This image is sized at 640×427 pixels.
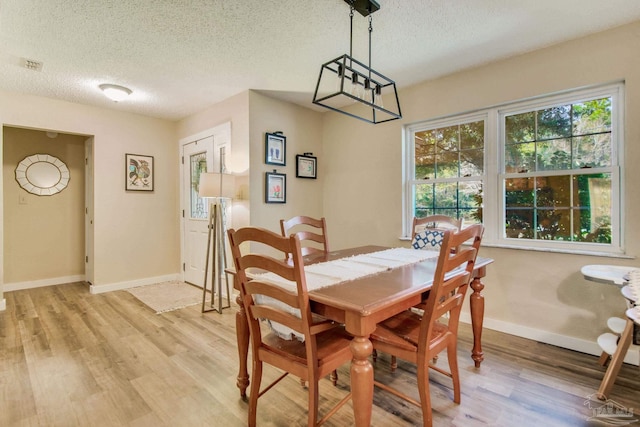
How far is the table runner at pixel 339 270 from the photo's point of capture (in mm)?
1478

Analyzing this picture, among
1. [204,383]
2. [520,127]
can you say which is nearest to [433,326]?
[204,383]

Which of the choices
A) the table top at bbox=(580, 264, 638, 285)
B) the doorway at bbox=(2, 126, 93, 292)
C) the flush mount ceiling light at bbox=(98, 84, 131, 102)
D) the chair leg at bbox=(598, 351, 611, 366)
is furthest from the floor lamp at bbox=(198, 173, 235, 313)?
the chair leg at bbox=(598, 351, 611, 366)

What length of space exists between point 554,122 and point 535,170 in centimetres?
41

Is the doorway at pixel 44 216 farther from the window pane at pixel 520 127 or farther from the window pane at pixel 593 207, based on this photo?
the window pane at pixel 593 207

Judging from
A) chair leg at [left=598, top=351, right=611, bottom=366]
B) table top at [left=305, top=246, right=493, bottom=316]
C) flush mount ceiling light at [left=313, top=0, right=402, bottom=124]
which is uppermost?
flush mount ceiling light at [left=313, top=0, right=402, bottom=124]

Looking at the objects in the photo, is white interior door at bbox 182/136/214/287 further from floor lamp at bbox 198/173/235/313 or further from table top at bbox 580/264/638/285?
table top at bbox 580/264/638/285

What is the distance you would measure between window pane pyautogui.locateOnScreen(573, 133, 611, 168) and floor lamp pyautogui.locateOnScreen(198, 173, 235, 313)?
10.1 feet

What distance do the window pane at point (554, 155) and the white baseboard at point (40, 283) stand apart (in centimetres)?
592

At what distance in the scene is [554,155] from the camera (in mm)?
2561

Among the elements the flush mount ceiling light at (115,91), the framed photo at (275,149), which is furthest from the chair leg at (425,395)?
the flush mount ceiling light at (115,91)

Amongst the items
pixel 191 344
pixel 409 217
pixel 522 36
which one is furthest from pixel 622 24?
pixel 191 344

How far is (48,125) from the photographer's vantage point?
11.8 ft

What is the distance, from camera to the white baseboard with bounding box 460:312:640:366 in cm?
216

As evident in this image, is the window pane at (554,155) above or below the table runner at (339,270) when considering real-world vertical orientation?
above
